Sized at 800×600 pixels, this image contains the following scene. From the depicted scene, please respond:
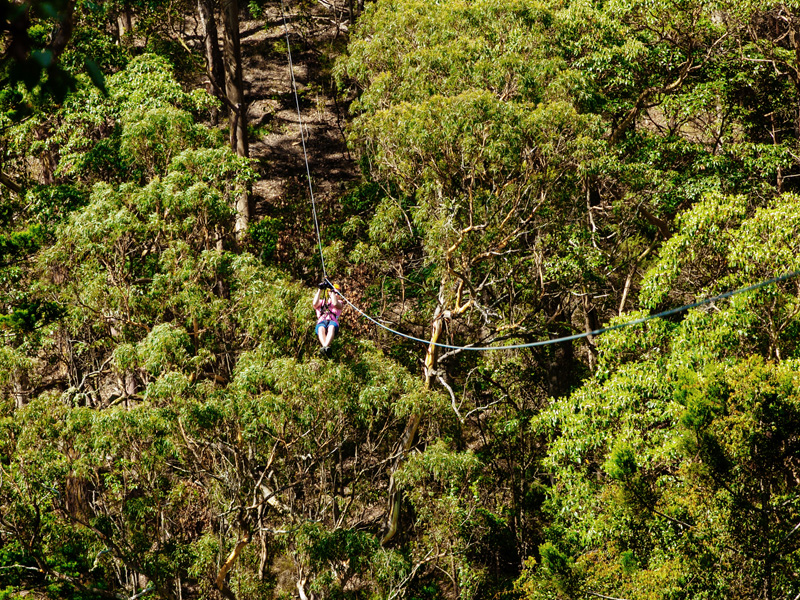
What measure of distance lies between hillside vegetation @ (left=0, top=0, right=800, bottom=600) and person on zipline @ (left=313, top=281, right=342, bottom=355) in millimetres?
280

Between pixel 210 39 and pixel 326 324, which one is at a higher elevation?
pixel 210 39

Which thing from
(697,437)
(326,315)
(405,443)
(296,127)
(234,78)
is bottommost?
(405,443)

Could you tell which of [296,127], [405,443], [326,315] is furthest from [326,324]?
[296,127]

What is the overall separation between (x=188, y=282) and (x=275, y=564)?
6.18m

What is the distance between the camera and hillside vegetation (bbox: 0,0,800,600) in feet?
28.0

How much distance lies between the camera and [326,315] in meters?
9.22

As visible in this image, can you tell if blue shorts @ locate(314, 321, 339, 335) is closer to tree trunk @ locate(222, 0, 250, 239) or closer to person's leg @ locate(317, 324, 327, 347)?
person's leg @ locate(317, 324, 327, 347)

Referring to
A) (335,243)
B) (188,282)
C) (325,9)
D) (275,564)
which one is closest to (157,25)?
(325,9)

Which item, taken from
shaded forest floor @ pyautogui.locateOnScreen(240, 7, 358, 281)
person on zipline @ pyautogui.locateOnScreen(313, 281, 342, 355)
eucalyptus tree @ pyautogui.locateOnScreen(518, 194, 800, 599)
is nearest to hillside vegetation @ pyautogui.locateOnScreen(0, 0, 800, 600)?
eucalyptus tree @ pyautogui.locateOnScreen(518, 194, 800, 599)

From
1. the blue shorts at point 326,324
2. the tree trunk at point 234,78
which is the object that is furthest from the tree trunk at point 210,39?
the blue shorts at point 326,324

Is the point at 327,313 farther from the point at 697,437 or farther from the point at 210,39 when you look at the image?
the point at 210,39

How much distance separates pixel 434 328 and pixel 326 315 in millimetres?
3758

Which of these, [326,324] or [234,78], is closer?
[326,324]

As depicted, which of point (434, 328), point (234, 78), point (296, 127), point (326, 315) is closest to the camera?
point (326, 315)
